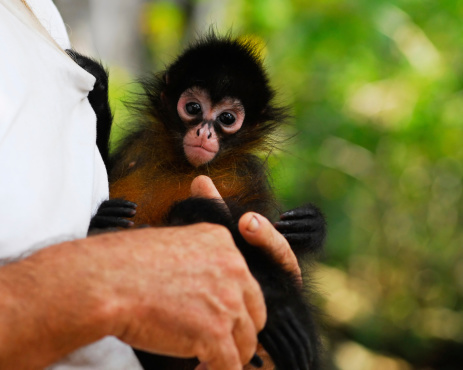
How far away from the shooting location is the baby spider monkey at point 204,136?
99.2 inches

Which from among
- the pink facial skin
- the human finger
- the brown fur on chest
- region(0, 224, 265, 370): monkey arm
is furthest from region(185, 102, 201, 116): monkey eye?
region(0, 224, 265, 370): monkey arm

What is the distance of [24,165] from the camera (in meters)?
1.34

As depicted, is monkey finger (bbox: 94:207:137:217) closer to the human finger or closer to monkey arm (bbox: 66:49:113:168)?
the human finger

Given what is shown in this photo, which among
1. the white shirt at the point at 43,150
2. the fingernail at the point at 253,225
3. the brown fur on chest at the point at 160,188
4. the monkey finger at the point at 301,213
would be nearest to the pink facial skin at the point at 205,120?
the brown fur on chest at the point at 160,188

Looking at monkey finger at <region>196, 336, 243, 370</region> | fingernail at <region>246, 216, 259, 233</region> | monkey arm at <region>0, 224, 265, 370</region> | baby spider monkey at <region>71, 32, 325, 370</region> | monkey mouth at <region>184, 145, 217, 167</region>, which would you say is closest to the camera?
monkey arm at <region>0, 224, 265, 370</region>

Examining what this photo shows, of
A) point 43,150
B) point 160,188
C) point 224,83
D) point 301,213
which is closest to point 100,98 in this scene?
point 160,188

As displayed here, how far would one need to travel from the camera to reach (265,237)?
1667 mm

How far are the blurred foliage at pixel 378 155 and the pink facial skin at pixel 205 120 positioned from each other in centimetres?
179

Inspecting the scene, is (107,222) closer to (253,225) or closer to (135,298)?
(253,225)

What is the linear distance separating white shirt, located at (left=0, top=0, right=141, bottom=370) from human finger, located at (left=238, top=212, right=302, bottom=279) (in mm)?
423

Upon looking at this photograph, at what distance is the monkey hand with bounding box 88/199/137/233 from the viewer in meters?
1.85

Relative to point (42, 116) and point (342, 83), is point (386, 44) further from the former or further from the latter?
point (42, 116)

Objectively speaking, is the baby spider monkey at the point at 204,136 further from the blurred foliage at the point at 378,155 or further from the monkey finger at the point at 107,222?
the blurred foliage at the point at 378,155

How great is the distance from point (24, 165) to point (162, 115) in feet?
5.94
